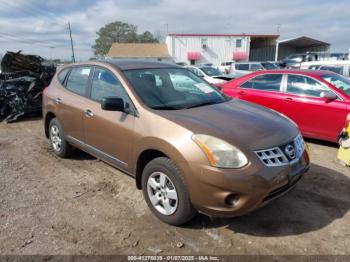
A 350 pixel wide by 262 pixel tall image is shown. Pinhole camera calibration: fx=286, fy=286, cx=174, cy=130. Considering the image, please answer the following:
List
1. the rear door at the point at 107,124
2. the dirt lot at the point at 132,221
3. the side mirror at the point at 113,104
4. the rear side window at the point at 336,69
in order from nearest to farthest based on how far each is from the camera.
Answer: the dirt lot at the point at 132,221 < the side mirror at the point at 113,104 < the rear door at the point at 107,124 < the rear side window at the point at 336,69

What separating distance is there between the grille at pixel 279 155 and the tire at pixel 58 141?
3325mm

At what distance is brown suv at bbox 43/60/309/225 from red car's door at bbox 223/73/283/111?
243 cm

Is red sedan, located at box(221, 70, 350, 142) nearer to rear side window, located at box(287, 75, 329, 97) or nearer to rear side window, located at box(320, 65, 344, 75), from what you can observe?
rear side window, located at box(287, 75, 329, 97)

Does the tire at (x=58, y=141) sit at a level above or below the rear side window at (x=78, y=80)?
below

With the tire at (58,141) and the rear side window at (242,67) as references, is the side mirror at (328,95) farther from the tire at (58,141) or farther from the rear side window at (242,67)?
the rear side window at (242,67)

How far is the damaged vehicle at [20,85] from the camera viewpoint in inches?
333

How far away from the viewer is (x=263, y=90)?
621cm

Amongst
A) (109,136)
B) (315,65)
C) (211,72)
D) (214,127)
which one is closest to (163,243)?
(214,127)

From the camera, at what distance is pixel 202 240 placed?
2777mm

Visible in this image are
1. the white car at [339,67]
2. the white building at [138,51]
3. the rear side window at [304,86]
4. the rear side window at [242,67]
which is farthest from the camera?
the white building at [138,51]

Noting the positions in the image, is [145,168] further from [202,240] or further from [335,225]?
[335,225]

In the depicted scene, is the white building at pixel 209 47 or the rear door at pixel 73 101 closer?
the rear door at pixel 73 101

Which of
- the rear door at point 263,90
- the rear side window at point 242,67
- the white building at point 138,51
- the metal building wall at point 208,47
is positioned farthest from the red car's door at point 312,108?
the white building at point 138,51

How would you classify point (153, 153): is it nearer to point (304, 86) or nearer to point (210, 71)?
point (304, 86)
